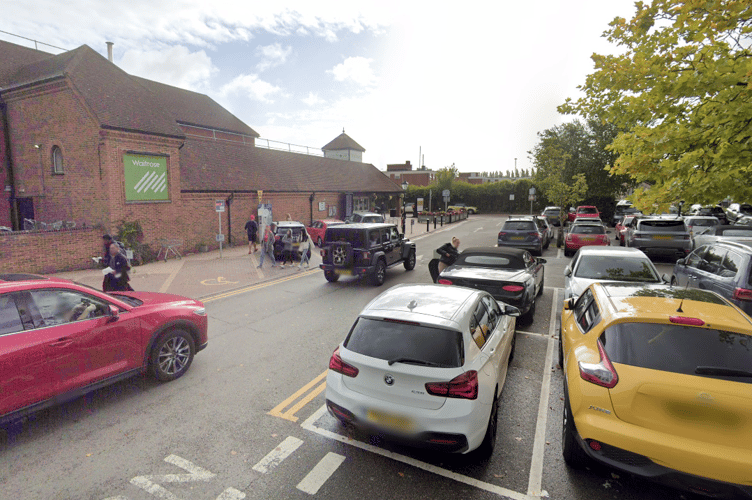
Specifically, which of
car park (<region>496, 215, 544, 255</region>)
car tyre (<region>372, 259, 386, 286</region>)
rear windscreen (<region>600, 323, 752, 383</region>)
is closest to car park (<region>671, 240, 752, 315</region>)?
rear windscreen (<region>600, 323, 752, 383</region>)

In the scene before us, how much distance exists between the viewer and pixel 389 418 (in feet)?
12.0

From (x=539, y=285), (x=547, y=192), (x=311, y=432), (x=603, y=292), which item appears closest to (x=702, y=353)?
(x=603, y=292)

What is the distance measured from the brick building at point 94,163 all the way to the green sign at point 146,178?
0.13 ft

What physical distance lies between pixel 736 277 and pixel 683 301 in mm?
3842

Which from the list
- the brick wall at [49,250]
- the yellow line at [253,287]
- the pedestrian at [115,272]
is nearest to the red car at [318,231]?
the yellow line at [253,287]

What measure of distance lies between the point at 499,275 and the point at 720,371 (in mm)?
4584

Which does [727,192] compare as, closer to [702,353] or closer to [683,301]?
[683,301]

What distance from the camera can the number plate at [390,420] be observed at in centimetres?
358

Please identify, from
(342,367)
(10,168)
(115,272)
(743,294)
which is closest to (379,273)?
(115,272)

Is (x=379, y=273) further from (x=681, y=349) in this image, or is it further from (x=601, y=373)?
(x=681, y=349)

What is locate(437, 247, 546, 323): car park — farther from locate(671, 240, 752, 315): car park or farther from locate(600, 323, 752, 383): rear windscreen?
locate(600, 323, 752, 383): rear windscreen

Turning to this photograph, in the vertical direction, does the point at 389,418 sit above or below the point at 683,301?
below

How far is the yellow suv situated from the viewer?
2.95m

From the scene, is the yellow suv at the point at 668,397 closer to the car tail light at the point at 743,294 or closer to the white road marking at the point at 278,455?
the white road marking at the point at 278,455
